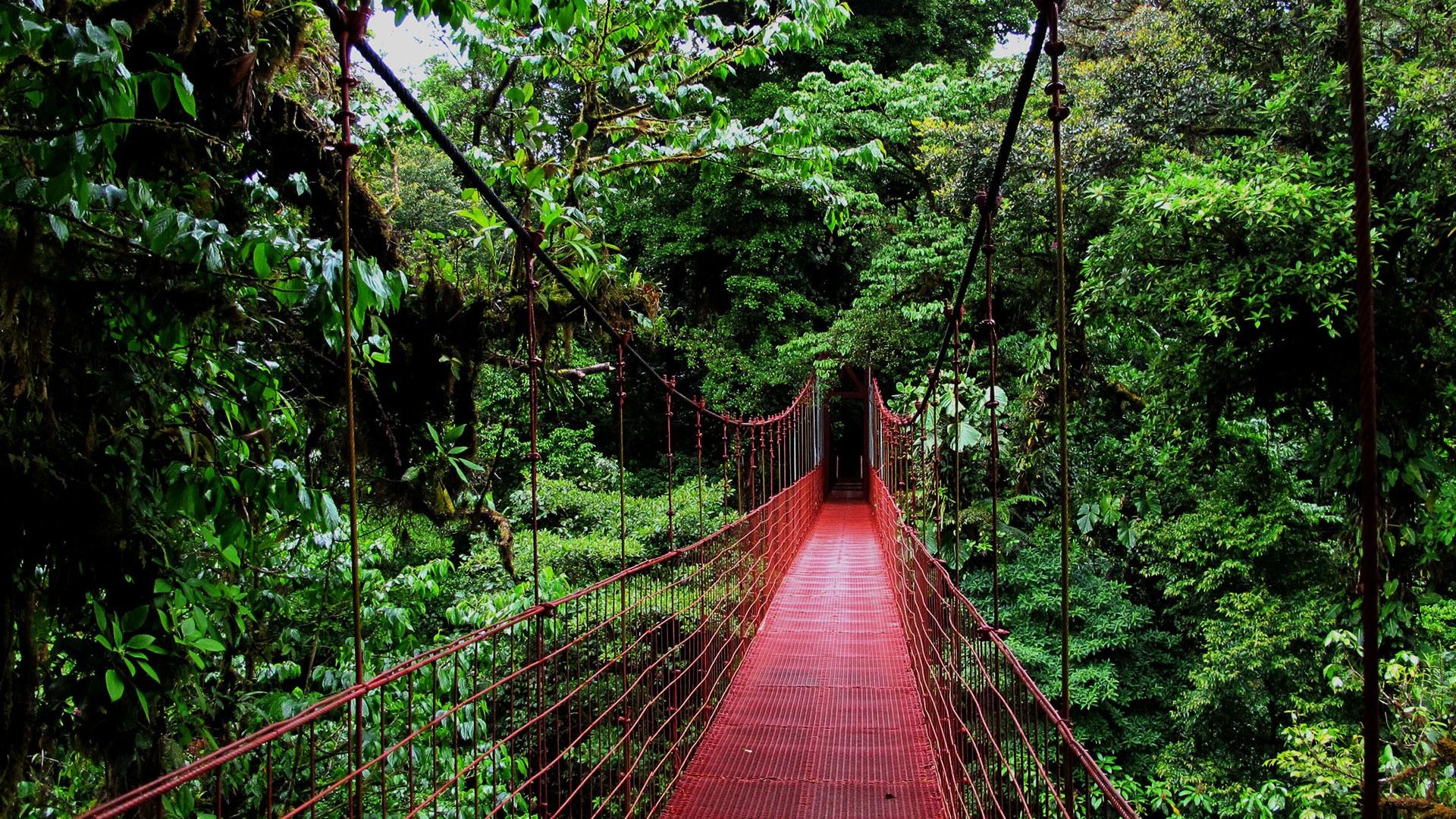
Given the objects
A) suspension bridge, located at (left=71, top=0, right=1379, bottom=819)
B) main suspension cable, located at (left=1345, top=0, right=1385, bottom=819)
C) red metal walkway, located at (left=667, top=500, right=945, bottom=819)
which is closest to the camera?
main suspension cable, located at (left=1345, top=0, right=1385, bottom=819)

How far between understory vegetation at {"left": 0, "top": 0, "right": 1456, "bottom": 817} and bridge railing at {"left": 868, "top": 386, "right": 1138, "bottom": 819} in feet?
2.78

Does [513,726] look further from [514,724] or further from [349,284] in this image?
[349,284]

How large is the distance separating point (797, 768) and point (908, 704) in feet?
2.22

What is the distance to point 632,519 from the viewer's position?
691 cm

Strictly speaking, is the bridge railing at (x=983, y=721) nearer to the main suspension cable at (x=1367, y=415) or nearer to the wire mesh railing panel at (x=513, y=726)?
the main suspension cable at (x=1367, y=415)

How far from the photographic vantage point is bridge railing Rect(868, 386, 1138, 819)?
3.51ft

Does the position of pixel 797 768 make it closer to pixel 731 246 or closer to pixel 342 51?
pixel 342 51

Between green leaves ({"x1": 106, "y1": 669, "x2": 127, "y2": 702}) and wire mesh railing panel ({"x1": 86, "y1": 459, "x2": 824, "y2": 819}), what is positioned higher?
green leaves ({"x1": 106, "y1": 669, "x2": 127, "y2": 702})

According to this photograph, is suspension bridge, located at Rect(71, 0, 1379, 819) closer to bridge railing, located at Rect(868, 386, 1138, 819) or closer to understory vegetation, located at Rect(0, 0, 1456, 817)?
bridge railing, located at Rect(868, 386, 1138, 819)

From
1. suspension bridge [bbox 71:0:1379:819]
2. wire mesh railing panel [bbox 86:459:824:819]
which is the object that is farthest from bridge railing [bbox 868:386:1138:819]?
wire mesh railing panel [bbox 86:459:824:819]

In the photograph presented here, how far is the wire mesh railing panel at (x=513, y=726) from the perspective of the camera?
0.99 meters

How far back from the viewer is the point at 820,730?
8.43 feet

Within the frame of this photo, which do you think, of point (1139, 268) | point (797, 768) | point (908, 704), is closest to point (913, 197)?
point (1139, 268)

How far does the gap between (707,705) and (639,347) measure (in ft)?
20.4
